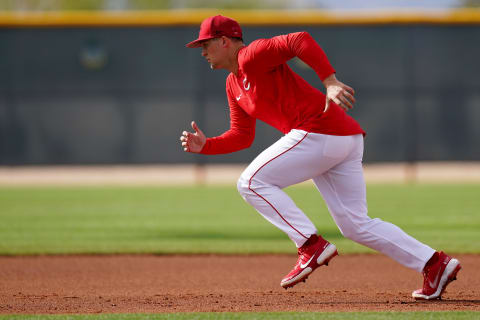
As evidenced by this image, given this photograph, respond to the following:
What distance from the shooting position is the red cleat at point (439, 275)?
170 inches

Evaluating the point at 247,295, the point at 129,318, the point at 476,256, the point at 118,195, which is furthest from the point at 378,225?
the point at 118,195

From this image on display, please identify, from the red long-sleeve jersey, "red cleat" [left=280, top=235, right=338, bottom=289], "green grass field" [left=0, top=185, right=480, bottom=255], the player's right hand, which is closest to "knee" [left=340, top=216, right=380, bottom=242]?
"red cleat" [left=280, top=235, right=338, bottom=289]

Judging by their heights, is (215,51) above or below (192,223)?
above

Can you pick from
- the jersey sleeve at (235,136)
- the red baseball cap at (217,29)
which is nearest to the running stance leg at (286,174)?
the jersey sleeve at (235,136)

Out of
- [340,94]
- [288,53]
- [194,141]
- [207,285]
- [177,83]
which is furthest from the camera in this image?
[177,83]

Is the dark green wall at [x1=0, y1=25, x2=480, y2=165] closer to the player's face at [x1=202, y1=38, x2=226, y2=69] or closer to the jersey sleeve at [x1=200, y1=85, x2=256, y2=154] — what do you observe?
the jersey sleeve at [x1=200, y1=85, x2=256, y2=154]

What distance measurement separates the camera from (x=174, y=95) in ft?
51.6

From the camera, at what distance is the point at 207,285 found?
5.27 metres

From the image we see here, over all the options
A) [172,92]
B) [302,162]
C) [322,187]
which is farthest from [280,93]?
[172,92]

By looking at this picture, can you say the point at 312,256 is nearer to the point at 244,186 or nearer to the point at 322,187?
the point at 322,187

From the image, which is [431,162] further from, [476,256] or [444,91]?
[476,256]

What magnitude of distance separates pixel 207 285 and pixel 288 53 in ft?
6.46

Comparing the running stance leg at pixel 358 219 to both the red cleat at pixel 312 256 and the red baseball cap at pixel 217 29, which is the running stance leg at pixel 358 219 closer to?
the red cleat at pixel 312 256

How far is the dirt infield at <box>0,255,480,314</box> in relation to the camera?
4.30 meters
